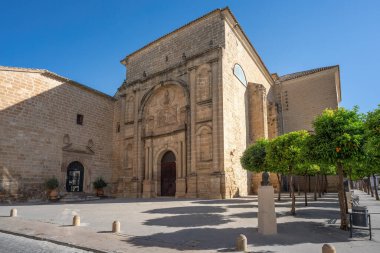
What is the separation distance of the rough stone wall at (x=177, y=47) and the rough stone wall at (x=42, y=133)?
5070mm

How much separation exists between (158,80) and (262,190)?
16.7m

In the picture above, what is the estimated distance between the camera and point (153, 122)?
22.2 metres

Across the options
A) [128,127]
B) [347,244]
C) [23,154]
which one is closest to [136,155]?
[128,127]

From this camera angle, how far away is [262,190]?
7074 mm

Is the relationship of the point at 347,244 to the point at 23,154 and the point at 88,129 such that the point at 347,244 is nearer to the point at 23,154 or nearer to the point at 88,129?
the point at 23,154

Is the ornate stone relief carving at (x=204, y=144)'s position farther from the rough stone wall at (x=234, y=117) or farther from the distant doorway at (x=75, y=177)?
the distant doorway at (x=75, y=177)

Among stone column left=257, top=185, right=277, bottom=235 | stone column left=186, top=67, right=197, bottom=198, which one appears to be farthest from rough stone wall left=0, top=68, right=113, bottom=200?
stone column left=257, top=185, right=277, bottom=235

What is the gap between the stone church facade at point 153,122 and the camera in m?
17.2

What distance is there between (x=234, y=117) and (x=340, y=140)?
39.8 ft

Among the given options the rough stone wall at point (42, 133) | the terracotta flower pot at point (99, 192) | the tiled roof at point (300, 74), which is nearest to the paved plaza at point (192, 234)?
the rough stone wall at point (42, 133)

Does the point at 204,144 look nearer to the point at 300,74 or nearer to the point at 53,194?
the point at 53,194

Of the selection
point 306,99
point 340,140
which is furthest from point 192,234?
point 306,99

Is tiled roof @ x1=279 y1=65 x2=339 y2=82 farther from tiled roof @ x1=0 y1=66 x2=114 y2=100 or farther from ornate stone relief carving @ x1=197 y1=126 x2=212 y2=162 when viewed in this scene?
tiled roof @ x1=0 y1=66 x2=114 y2=100

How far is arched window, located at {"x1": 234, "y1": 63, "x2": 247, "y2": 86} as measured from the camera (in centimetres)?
2081
